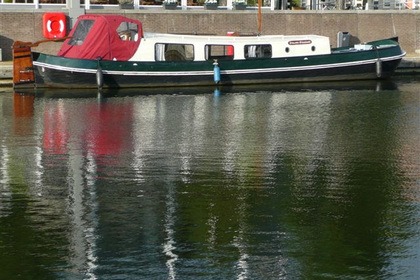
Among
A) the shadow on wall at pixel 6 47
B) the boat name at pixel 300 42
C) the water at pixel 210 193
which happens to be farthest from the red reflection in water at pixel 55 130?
the boat name at pixel 300 42

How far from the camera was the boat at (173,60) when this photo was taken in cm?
3638

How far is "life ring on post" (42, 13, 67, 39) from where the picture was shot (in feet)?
131

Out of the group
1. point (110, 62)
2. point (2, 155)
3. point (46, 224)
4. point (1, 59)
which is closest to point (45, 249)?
point (46, 224)

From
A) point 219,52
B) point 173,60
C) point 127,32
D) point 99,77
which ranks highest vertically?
point 127,32

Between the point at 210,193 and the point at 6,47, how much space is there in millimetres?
23745

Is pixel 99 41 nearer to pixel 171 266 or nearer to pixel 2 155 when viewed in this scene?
pixel 2 155

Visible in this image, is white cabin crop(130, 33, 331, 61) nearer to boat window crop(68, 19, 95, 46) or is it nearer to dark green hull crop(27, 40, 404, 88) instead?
dark green hull crop(27, 40, 404, 88)

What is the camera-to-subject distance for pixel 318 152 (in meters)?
22.7

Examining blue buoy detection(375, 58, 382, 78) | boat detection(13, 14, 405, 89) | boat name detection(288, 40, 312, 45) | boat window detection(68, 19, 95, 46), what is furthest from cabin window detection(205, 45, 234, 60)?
blue buoy detection(375, 58, 382, 78)

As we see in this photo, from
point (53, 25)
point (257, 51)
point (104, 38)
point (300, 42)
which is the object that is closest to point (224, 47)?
point (257, 51)

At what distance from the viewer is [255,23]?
43594 mm

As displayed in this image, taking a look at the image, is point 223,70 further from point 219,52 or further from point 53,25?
point 53,25

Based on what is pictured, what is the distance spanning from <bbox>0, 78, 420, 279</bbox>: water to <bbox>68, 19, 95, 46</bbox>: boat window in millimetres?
6268

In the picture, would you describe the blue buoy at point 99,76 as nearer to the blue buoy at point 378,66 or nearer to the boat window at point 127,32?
the boat window at point 127,32
